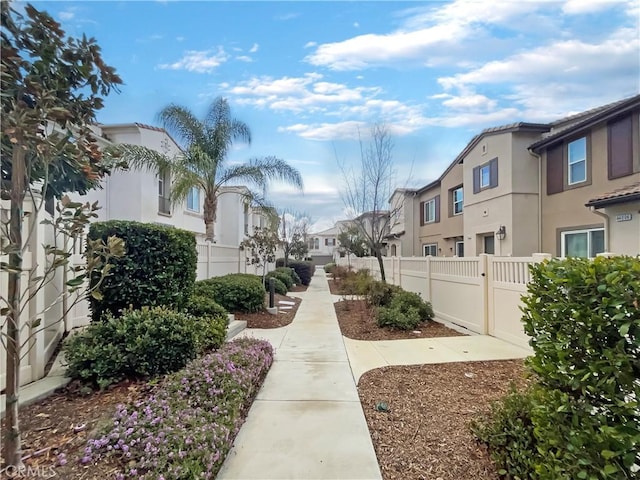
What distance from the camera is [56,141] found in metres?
2.49

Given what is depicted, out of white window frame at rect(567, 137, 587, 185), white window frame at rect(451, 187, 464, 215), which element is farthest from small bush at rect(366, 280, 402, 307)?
white window frame at rect(451, 187, 464, 215)

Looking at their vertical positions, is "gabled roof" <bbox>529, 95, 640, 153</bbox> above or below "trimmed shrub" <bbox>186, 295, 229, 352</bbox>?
above

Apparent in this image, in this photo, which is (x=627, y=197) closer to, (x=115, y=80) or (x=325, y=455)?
(x=325, y=455)

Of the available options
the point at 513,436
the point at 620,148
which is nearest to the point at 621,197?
the point at 620,148

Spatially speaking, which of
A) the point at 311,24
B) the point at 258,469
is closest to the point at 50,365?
the point at 258,469

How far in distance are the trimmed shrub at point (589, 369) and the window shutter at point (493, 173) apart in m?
13.2

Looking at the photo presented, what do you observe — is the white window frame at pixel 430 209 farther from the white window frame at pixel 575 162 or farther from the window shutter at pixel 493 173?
the white window frame at pixel 575 162

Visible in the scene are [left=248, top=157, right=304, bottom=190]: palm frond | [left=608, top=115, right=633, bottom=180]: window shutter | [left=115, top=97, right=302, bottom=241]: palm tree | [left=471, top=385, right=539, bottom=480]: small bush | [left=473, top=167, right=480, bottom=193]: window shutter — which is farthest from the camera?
[left=473, top=167, right=480, bottom=193]: window shutter

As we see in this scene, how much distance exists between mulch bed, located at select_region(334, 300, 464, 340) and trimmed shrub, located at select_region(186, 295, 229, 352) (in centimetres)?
306

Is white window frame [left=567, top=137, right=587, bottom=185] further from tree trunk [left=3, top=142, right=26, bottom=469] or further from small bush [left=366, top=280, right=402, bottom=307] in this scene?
tree trunk [left=3, top=142, right=26, bottom=469]

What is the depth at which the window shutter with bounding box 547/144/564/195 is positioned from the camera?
11928mm

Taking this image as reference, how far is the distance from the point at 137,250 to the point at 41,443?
10.3 feet

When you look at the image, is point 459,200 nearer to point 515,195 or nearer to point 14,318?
point 515,195

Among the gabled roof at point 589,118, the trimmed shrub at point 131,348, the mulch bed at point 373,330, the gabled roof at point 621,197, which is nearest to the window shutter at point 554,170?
the gabled roof at point 589,118
